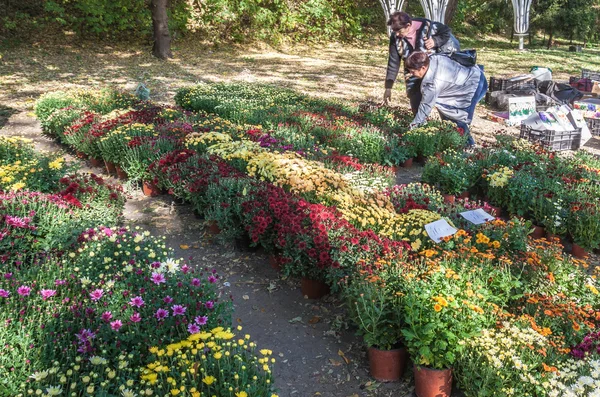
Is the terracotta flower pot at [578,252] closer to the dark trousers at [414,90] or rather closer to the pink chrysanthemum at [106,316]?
the dark trousers at [414,90]

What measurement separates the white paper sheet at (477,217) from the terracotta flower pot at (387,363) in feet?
5.09

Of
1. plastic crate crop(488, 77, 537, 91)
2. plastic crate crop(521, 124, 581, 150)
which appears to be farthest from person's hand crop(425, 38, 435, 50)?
plastic crate crop(488, 77, 537, 91)

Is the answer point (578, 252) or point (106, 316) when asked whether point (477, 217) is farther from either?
point (106, 316)

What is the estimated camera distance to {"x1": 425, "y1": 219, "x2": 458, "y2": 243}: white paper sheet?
3.99 meters

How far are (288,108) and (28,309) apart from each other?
6.27 metres

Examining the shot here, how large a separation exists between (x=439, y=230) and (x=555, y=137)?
5.23 metres

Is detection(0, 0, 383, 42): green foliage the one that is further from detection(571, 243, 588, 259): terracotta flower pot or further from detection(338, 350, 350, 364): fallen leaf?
detection(571, 243, 588, 259): terracotta flower pot

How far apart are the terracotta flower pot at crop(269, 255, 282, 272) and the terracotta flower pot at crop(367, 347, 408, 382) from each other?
4.20ft

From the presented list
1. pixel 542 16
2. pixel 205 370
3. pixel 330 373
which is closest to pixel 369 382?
pixel 330 373

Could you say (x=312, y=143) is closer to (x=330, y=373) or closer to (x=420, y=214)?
(x=420, y=214)

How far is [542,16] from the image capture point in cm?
2347

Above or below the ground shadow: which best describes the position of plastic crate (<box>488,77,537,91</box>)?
above

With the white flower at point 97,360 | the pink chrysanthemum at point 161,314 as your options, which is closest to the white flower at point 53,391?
the white flower at point 97,360

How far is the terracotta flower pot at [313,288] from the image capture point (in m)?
4.20
